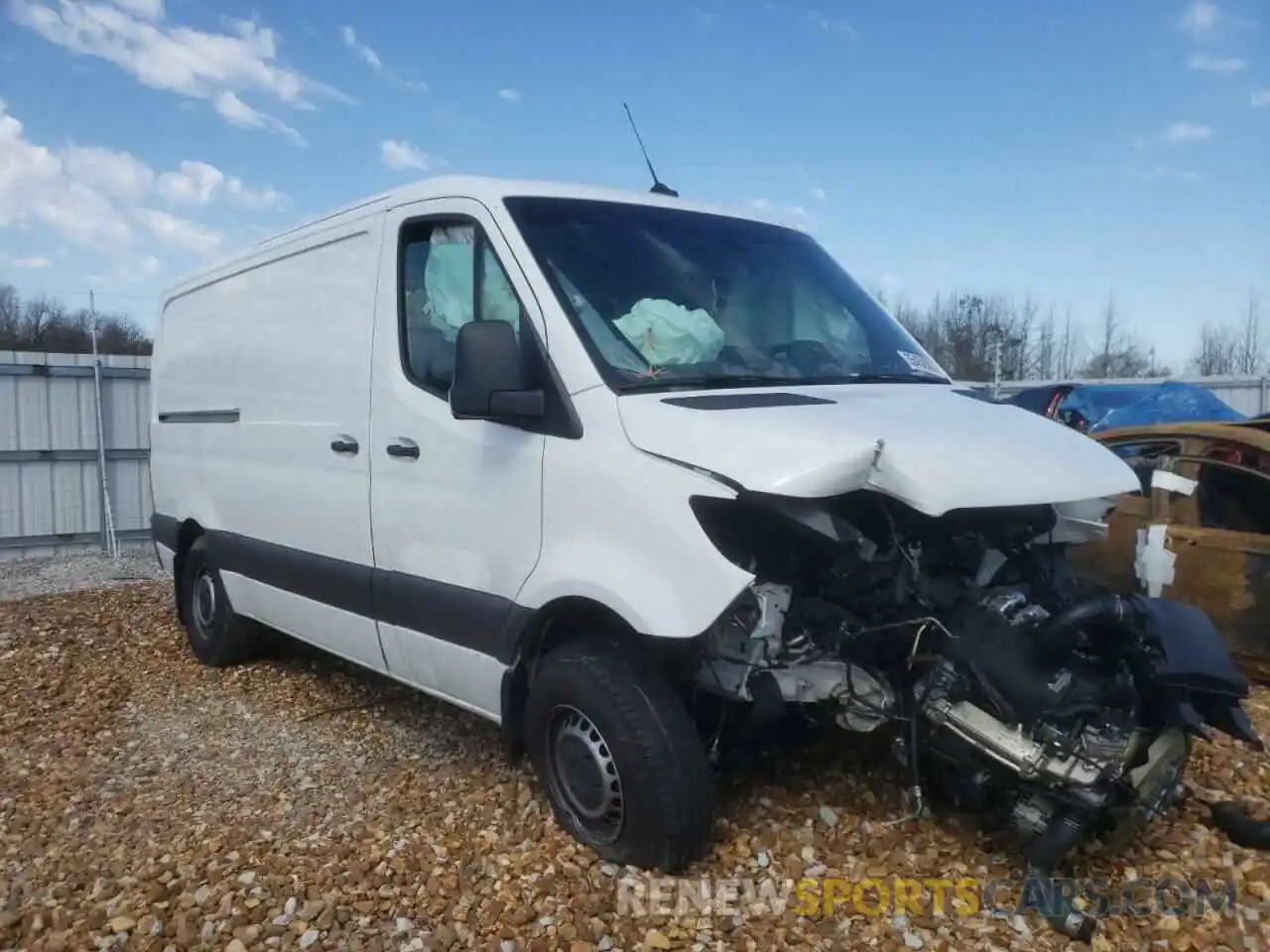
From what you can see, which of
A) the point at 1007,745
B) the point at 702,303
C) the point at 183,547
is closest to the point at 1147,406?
the point at 702,303

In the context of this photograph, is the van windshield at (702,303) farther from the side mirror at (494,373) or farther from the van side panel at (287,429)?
the van side panel at (287,429)

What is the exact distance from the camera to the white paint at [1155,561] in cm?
554

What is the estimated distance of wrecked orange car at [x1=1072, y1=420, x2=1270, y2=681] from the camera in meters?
5.55

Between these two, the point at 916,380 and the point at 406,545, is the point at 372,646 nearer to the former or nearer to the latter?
the point at 406,545

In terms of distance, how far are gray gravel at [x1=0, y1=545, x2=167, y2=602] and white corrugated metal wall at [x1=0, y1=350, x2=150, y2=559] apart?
27 cm

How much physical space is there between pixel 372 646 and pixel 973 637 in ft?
8.56

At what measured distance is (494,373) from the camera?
355 centimetres

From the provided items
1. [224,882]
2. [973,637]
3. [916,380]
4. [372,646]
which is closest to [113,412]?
[372,646]

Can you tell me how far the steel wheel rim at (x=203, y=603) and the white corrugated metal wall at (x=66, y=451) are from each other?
5.14 metres

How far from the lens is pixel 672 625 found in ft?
10.4

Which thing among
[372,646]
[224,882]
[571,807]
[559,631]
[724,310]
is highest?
[724,310]

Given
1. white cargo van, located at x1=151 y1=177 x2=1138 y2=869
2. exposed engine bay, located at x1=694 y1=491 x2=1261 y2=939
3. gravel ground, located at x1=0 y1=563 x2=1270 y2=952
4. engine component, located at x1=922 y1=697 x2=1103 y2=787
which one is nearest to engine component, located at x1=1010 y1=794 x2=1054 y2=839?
exposed engine bay, located at x1=694 y1=491 x2=1261 y2=939

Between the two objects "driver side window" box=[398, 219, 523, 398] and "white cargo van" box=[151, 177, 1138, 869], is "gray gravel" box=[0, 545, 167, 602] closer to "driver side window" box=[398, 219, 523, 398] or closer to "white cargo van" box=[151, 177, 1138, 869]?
"white cargo van" box=[151, 177, 1138, 869]

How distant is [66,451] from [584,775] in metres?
9.85
